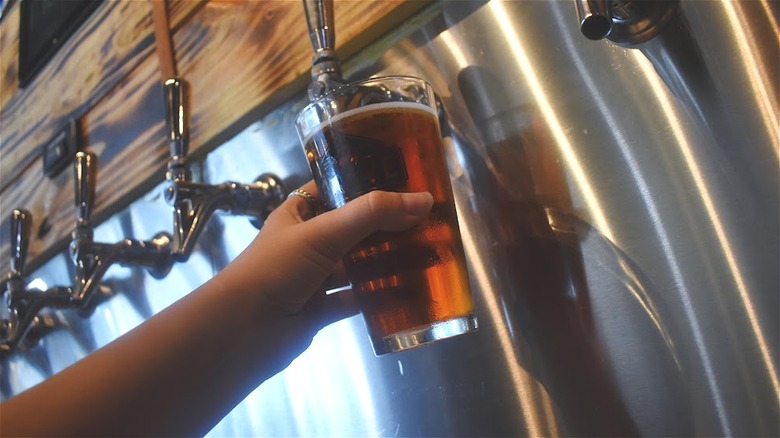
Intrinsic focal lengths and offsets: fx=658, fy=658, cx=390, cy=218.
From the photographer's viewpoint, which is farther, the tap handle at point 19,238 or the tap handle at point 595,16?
the tap handle at point 19,238

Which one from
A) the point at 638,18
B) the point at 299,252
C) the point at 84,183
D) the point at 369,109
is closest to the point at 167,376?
the point at 299,252

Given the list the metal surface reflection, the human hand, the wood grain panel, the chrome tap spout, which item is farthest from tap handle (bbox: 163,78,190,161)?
the human hand

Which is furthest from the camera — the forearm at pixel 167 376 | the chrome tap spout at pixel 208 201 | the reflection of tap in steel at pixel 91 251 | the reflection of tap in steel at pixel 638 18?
the reflection of tap in steel at pixel 91 251

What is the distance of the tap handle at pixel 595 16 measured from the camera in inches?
22.0

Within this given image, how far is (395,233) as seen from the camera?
1.90 feet

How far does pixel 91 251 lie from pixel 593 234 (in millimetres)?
848

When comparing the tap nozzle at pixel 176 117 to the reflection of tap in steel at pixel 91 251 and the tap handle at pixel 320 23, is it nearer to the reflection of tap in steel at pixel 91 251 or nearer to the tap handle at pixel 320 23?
the reflection of tap in steel at pixel 91 251

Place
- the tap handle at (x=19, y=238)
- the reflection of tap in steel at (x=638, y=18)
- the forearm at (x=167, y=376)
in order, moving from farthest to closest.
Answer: the tap handle at (x=19, y=238) → the reflection of tap in steel at (x=638, y=18) → the forearm at (x=167, y=376)

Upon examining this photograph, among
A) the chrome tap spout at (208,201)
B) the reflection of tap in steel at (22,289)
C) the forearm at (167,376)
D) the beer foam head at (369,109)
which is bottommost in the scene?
the forearm at (167,376)

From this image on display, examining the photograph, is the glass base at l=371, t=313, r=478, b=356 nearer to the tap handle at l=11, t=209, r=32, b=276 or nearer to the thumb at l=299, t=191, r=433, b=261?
the thumb at l=299, t=191, r=433, b=261

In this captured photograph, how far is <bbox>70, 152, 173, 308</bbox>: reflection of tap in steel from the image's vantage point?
3.70ft

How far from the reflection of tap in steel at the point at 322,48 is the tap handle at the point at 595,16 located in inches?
12.5

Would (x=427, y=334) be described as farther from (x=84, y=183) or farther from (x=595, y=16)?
(x=84, y=183)

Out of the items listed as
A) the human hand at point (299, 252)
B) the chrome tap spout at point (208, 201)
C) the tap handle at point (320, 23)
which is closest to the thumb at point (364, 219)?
the human hand at point (299, 252)
